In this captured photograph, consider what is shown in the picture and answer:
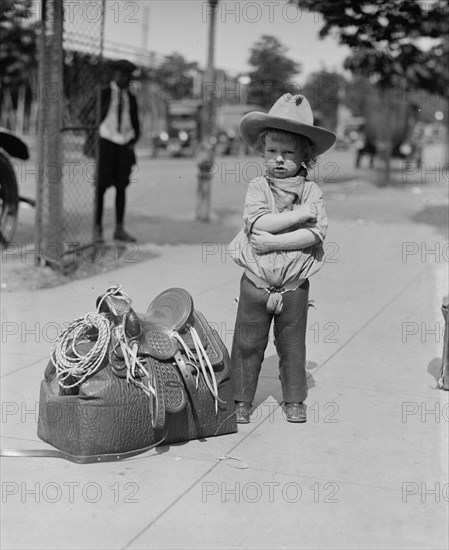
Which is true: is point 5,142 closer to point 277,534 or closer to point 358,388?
point 358,388

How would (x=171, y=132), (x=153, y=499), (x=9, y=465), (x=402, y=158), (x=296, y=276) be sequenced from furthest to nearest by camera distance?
(x=171, y=132)
(x=402, y=158)
(x=296, y=276)
(x=9, y=465)
(x=153, y=499)

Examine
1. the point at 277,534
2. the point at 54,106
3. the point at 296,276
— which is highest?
the point at 54,106

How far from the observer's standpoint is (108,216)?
1270cm

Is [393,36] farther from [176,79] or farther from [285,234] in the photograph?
[176,79]

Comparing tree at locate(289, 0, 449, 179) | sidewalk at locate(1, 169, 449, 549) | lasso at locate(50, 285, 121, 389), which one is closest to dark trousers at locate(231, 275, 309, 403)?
sidewalk at locate(1, 169, 449, 549)

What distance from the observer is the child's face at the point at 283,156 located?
4469 mm

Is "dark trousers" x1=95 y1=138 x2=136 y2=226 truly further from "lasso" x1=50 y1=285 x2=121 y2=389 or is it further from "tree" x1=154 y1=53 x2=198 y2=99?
"tree" x1=154 y1=53 x2=198 y2=99

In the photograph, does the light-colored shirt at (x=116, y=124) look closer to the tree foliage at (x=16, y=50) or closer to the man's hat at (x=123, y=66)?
the man's hat at (x=123, y=66)

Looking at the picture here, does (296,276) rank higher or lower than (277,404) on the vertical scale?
higher

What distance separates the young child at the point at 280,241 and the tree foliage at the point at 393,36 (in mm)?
7187

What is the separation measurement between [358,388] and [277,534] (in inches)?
75.4

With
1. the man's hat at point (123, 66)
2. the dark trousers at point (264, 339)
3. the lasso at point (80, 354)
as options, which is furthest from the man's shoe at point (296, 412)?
the man's hat at point (123, 66)

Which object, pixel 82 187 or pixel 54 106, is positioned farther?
pixel 82 187

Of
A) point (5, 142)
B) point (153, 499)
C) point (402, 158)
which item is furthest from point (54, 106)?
point (402, 158)
